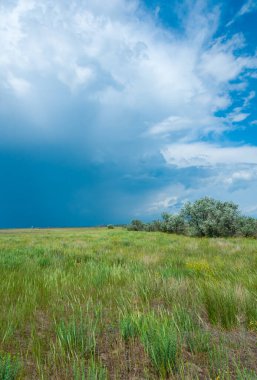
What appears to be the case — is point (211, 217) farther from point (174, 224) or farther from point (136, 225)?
point (136, 225)

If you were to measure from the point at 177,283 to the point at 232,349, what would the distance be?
2.19m

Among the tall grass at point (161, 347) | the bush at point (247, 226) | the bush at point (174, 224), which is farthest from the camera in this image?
the bush at point (174, 224)

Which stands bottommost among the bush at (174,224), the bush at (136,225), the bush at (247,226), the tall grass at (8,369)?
the tall grass at (8,369)

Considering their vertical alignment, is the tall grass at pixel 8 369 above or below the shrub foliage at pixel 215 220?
below

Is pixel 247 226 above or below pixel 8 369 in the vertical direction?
above

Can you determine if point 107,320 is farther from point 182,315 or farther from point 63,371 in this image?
point 63,371

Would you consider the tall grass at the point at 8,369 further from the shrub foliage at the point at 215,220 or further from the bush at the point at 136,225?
the bush at the point at 136,225

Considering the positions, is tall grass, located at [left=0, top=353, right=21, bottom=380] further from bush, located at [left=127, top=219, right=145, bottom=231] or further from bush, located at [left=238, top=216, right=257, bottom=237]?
bush, located at [left=127, top=219, right=145, bottom=231]

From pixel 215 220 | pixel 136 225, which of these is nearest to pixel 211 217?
pixel 215 220

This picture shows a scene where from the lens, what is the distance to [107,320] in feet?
12.3

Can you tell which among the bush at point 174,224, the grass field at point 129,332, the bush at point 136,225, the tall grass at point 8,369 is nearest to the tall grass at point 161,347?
the grass field at point 129,332

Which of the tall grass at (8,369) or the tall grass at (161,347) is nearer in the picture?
the tall grass at (8,369)

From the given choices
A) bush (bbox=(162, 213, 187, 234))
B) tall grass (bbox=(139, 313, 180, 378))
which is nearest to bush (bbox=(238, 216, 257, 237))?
bush (bbox=(162, 213, 187, 234))

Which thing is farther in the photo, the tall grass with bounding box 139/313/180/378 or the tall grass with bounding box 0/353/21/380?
the tall grass with bounding box 139/313/180/378
